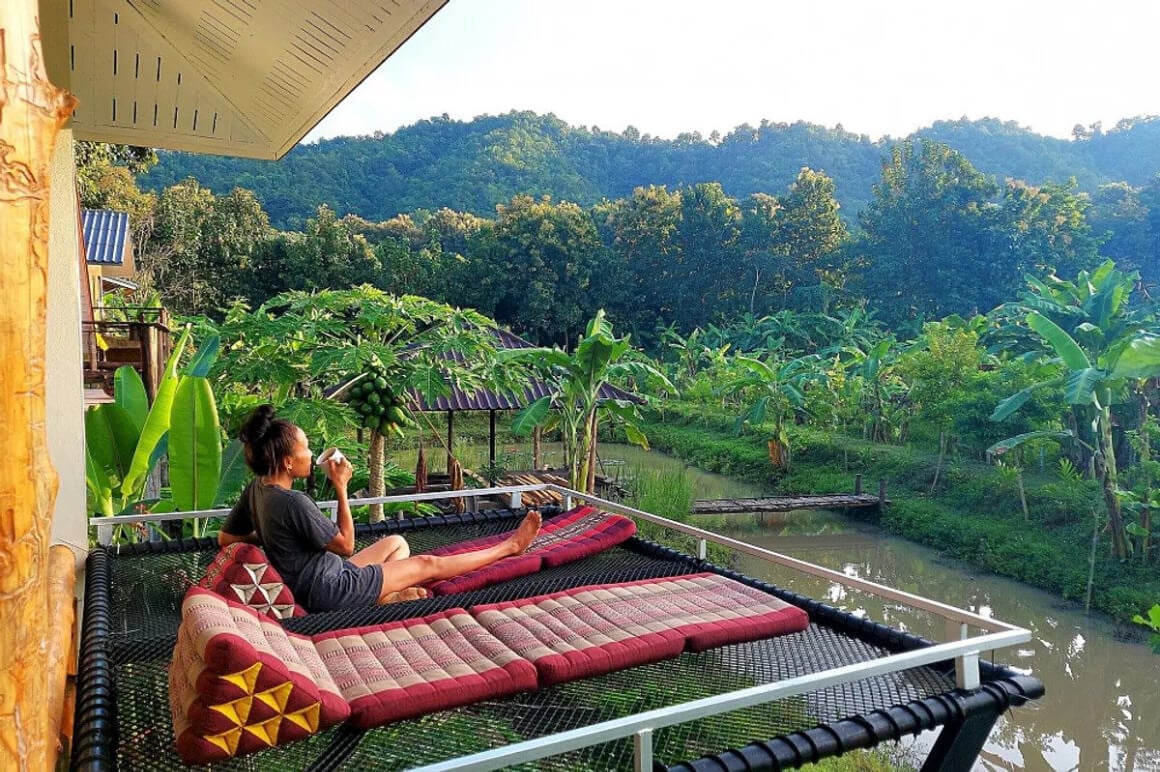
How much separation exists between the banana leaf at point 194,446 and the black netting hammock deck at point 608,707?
1380mm

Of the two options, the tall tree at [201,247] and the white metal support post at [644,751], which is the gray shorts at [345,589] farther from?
the tall tree at [201,247]

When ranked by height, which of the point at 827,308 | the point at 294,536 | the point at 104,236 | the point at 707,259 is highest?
the point at 707,259

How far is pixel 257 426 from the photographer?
9.09ft

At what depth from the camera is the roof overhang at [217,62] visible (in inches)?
85.7

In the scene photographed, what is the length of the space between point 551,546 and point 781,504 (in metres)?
7.93

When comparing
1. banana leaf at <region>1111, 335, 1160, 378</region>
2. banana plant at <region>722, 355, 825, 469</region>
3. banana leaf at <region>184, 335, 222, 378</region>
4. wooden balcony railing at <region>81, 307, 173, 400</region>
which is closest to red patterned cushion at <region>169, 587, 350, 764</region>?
banana leaf at <region>184, 335, 222, 378</region>

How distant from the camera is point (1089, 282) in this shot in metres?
9.41

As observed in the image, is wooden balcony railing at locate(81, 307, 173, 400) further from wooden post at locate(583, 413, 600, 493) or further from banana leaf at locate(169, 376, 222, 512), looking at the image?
wooden post at locate(583, 413, 600, 493)

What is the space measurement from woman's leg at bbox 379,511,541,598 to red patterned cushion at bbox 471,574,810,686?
0.58 metres

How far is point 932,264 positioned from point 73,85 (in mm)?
25098

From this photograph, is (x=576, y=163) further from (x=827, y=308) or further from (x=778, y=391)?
(x=778, y=391)

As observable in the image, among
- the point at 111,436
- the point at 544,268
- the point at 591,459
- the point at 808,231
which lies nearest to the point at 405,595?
the point at 111,436

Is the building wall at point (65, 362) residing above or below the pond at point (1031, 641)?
above

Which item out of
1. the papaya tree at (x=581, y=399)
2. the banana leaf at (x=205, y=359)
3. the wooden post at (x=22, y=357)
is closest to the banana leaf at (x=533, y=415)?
the papaya tree at (x=581, y=399)
